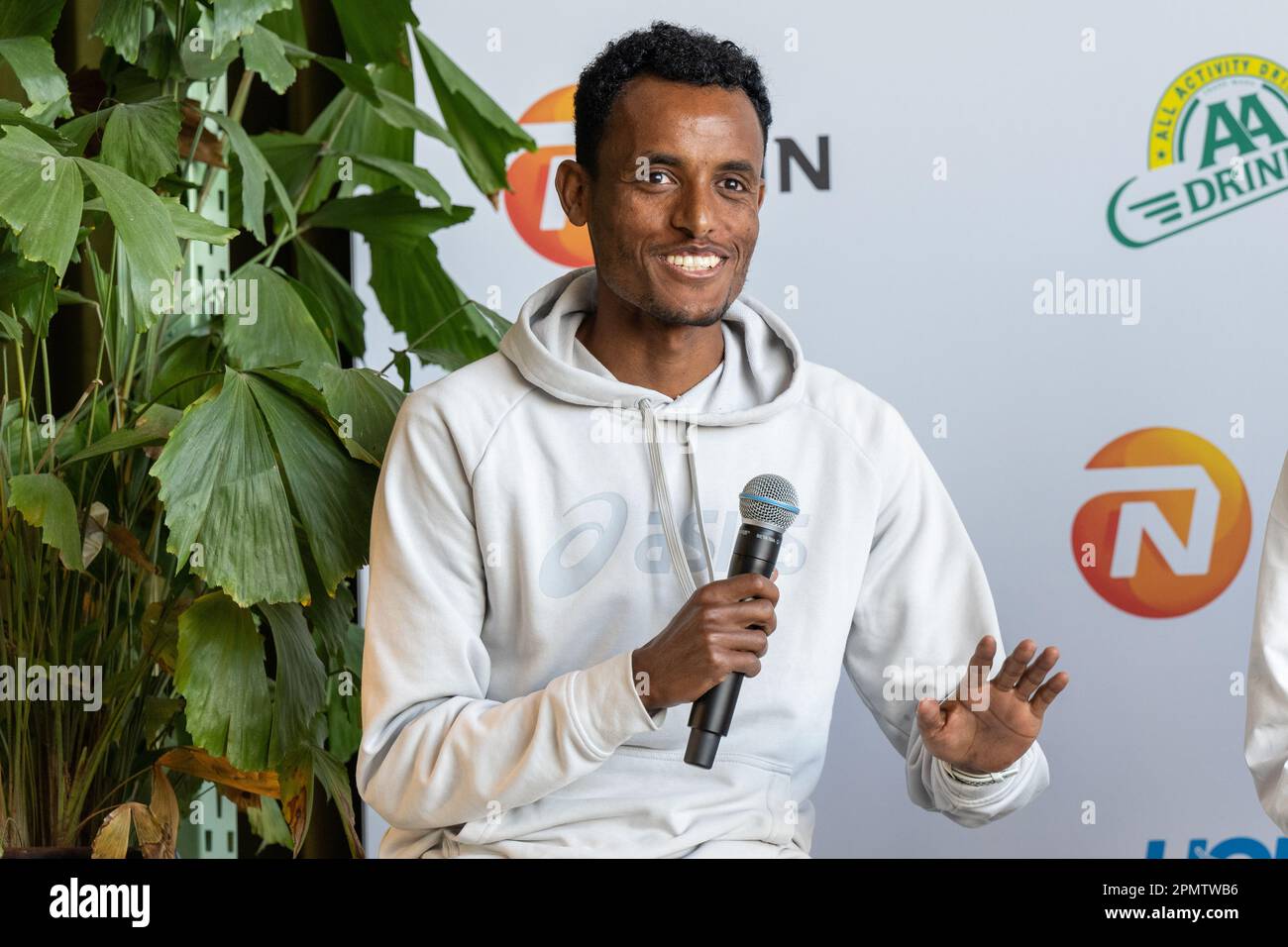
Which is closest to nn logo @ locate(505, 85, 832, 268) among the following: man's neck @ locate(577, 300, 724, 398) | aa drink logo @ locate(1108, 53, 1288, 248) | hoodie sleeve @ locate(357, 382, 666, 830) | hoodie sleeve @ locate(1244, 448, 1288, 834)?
aa drink logo @ locate(1108, 53, 1288, 248)

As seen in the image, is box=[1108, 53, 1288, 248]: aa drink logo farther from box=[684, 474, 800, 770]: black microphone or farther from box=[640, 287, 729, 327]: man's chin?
box=[684, 474, 800, 770]: black microphone

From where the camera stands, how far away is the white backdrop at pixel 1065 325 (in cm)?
228

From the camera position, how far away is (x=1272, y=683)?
1.38 meters

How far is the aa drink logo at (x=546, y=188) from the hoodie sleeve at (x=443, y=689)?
92 centimetres

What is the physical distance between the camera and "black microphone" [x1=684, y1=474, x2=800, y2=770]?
126 cm

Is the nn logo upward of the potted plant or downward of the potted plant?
upward

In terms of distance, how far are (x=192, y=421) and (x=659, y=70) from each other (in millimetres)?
630

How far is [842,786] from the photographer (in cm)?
235

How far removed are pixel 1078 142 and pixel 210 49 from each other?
4.33ft

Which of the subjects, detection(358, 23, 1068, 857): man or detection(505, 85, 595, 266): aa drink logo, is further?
detection(505, 85, 595, 266): aa drink logo

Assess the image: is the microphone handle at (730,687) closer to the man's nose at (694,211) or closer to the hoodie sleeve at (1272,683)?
the man's nose at (694,211)

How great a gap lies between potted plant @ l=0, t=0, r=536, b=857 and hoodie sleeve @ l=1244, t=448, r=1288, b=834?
94 cm
